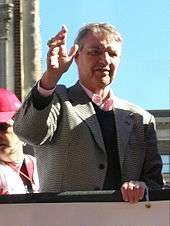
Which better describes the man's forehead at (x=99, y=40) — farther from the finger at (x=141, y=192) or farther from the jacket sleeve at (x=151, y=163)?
the finger at (x=141, y=192)

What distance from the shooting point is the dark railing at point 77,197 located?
2492mm

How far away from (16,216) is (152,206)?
1.76ft

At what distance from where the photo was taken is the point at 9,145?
3209 mm

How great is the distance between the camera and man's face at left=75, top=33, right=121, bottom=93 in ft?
9.37

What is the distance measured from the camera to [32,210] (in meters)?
2.61

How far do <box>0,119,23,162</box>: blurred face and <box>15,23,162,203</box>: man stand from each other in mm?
371

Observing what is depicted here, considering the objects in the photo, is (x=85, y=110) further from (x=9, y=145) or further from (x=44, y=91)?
(x=9, y=145)

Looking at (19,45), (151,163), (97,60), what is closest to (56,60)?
(97,60)

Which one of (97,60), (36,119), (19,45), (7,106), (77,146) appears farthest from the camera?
(19,45)

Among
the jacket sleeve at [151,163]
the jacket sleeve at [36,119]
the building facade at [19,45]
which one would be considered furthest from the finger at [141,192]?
the building facade at [19,45]

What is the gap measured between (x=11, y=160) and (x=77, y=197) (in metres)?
0.76

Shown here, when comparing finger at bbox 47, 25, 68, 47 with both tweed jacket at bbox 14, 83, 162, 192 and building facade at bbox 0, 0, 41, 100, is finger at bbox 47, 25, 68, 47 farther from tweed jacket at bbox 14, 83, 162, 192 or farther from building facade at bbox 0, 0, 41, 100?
building facade at bbox 0, 0, 41, 100

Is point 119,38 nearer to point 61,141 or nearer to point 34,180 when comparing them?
point 61,141

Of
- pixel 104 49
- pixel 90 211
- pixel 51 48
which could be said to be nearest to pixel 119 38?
pixel 104 49
